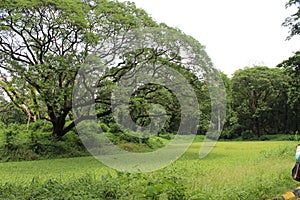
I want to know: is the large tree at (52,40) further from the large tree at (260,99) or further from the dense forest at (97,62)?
the large tree at (260,99)

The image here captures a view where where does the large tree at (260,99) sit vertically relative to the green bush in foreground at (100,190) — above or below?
above

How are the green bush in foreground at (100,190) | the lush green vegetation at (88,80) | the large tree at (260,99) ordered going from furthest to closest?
the large tree at (260,99) < the lush green vegetation at (88,80) < the green bush in foreground at (100,190)

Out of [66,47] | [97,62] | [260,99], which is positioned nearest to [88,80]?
[97,62]

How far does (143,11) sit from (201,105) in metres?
4.06

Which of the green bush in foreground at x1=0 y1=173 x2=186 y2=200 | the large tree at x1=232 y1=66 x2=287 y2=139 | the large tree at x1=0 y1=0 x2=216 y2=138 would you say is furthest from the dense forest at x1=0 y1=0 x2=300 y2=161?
the large tree at x1=232 y1=66 x2=287 y2=139

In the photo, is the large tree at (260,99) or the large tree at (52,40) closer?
the large tree at (52,40)

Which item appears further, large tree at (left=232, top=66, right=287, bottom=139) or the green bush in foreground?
large tree at (left=232, top=66, right=287, bottom=139)

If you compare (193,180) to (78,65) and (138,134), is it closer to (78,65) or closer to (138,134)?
(78,65)

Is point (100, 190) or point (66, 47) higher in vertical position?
point (66, 47)

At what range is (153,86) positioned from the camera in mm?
11656

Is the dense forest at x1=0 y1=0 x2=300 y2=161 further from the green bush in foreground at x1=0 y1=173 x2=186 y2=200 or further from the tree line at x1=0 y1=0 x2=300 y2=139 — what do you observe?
the green bush in foreground at x1=0 y1=173 x2=186 y2=200

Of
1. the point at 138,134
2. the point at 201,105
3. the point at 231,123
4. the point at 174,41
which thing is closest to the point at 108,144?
the point at 138,134

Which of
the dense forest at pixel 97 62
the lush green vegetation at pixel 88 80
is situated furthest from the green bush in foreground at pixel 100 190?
the dense forest at pixel 97 62

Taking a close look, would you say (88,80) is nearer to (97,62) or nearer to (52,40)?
(97,62)
